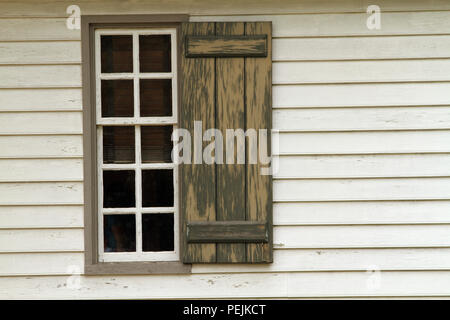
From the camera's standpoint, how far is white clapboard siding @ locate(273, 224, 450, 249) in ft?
12.3

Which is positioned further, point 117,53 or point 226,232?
point 117,53

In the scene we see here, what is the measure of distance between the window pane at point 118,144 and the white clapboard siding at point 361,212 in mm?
1133

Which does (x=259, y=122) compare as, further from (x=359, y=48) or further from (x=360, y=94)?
(x=359, y=48)

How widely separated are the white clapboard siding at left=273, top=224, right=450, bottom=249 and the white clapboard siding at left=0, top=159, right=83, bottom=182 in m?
1.50

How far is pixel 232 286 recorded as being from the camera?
12.4 feet

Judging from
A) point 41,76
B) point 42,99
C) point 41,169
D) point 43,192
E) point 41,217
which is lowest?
point 41,217

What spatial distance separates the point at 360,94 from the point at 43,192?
237 cm

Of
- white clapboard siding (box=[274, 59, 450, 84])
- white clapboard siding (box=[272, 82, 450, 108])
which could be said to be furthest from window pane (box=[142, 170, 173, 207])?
white clapboard siding (box=[274, 59, 450, 84])

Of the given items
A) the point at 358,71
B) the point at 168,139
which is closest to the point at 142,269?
the point at 168,139

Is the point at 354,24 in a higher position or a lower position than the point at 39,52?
higher

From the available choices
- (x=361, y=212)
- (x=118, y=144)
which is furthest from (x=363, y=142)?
(x=118, y=144)

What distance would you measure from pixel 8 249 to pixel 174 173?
Answer: 130cm

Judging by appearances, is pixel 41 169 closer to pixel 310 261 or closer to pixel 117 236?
pixel 117 236

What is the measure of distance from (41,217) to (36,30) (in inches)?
52.8
